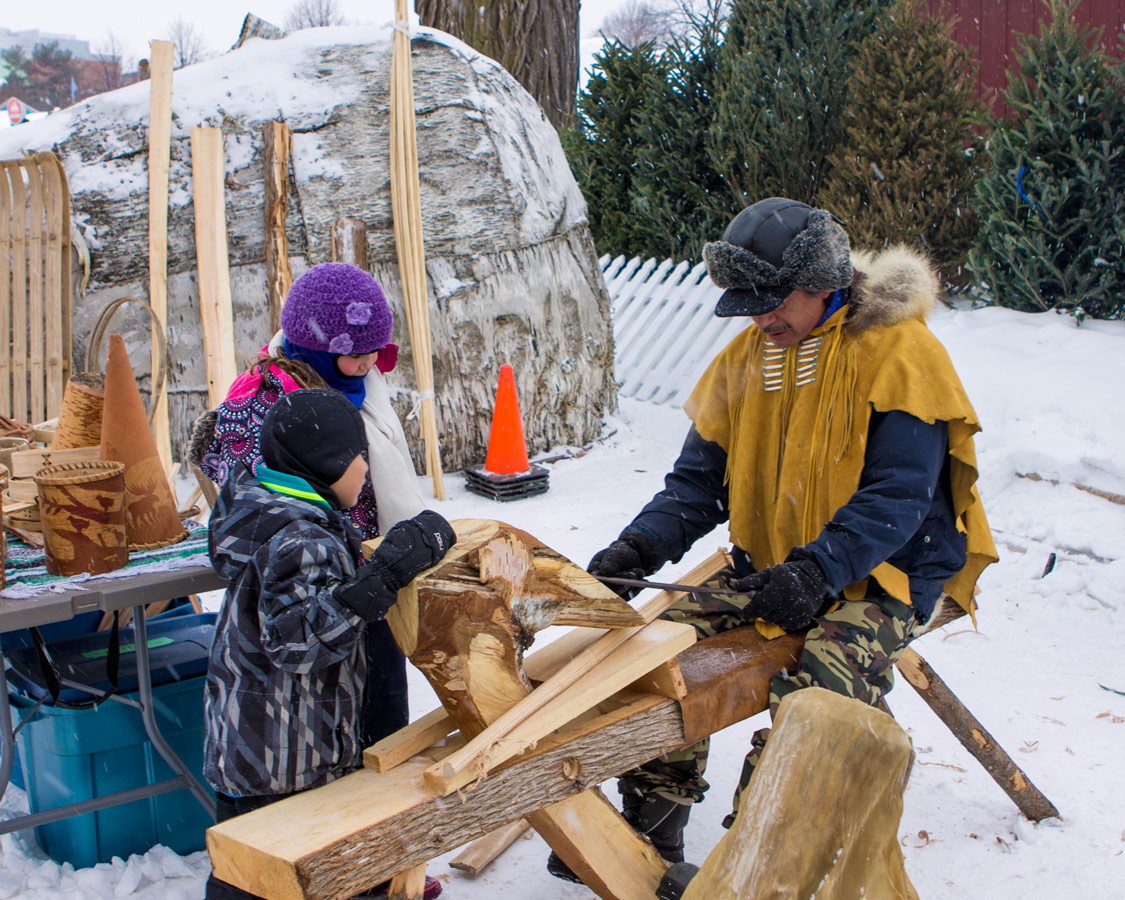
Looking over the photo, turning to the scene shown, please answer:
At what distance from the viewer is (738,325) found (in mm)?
8453

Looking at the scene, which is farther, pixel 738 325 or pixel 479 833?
pixel 738 325

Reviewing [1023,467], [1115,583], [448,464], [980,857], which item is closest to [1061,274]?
[1023,467]

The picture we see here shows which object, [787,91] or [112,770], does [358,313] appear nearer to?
[112,770]

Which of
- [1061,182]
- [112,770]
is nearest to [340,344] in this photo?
[112,770]

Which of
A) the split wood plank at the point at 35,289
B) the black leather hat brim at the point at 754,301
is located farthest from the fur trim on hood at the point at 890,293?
the split wood plank at the point at 35,289

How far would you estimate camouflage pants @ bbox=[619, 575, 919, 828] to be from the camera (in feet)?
7.50

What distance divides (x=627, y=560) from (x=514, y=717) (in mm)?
825

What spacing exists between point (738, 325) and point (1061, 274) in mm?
2814

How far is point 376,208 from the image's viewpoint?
6.11m

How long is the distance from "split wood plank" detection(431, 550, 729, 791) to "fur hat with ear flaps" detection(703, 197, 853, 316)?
86 cm

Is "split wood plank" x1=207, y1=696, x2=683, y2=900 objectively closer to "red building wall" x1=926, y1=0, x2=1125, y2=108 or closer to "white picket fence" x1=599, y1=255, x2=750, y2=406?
"white picket fence" x1=599, y1=255, x2=750, y2=406

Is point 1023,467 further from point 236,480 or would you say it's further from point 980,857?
point 236,480

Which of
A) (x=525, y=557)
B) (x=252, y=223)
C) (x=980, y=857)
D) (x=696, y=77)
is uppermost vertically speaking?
(x=696, y=77)

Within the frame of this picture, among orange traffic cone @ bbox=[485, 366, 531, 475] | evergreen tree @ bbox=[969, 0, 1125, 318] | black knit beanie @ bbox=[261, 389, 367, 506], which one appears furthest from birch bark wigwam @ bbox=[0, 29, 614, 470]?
black knit beanie @ bbox=[261, 389, 367, 506]
